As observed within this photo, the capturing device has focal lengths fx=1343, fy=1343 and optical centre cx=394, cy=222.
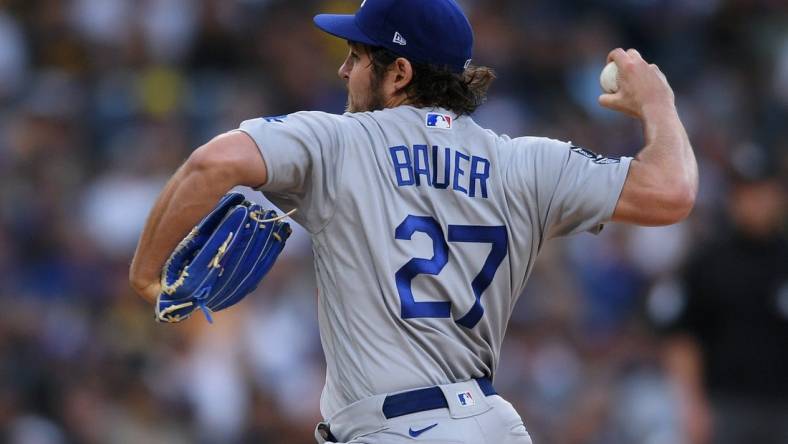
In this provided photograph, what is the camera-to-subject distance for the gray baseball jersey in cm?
364

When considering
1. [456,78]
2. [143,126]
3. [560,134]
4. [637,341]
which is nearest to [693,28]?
[560,134]

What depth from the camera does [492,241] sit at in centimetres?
378

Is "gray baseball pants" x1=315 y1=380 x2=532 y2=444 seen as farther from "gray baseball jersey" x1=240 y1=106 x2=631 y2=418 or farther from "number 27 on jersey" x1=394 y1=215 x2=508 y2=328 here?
"number 27 on jersey" x1=394 y1=215 x2=508 y2=328

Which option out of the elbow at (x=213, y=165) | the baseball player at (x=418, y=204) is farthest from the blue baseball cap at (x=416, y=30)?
the elbow at (x=213, y=165)

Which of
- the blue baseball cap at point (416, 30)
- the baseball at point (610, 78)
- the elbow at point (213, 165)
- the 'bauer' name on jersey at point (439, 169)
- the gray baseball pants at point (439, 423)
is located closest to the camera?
the elbow at point (213, 165)

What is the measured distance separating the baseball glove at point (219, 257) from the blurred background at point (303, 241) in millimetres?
3837

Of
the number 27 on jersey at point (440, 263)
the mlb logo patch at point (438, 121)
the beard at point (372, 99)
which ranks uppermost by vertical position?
the beard at point (372, 99)

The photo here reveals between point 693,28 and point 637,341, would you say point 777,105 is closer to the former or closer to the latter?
point 693,28

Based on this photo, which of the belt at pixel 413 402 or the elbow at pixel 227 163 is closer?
the elbow at pixel 227 163

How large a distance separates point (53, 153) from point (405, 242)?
7.14m

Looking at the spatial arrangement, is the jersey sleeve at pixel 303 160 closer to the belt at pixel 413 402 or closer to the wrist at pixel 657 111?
the belt at pixel 413 402

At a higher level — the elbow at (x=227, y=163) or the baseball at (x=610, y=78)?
the baseball at (x=610, y=78)

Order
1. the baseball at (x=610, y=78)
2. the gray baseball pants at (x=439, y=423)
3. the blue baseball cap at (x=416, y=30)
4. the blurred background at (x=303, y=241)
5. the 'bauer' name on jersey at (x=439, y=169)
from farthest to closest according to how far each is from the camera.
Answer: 1. the blurred background at (x=303, y=241)
2. the baseball at (x=610, y=78)
3. the blue baseball cap at (x=416, y=30)
4. the 'bauer' name on jersey at (x=439, y=169)
5. the gray baseball pants at (x=439, y=423)

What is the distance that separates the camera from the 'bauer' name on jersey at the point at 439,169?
3.71 m
